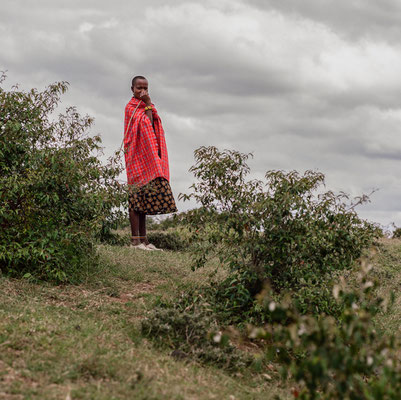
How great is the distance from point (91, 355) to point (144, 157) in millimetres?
6013

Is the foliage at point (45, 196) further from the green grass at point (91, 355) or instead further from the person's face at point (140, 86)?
the person's face at point (140, 86)

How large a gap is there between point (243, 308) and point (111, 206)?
2202mm

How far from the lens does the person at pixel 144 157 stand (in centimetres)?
949

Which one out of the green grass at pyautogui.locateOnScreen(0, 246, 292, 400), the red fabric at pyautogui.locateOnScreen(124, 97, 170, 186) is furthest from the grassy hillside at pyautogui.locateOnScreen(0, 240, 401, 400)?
the red fabric at pyautogui.locateOnScreen(124, 97, 170, 186)

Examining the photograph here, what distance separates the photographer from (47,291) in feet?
19.2

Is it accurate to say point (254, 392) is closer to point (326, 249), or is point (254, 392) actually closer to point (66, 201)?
point (326, 249)

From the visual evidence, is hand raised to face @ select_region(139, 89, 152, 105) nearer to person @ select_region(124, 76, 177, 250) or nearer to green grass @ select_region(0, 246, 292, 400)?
person @ select_region(124, 76, 177, 250)

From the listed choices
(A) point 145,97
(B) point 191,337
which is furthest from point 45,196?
(A) point 145,97

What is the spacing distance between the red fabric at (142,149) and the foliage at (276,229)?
3629 mm

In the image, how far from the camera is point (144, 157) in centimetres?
958

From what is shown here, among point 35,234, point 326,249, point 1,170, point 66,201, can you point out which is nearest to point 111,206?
point 66,201

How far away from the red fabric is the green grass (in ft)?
11.4

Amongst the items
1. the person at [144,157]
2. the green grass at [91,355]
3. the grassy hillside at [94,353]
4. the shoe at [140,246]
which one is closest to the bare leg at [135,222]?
the person at [144,157]

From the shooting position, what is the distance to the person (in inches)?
374
